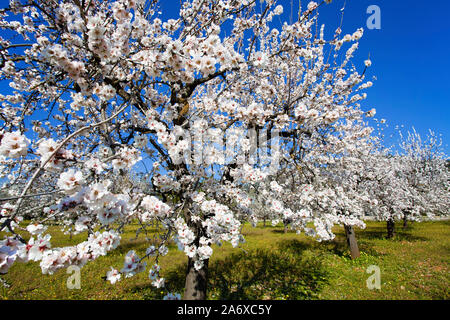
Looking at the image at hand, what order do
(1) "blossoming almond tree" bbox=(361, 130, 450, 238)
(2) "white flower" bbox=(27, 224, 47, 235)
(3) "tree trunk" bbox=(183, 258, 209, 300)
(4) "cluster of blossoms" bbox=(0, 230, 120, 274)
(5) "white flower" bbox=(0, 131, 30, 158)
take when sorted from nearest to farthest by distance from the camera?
(4) "cluster of blossoms" bbox=(0, 230, 120, 274)
(5) "white flower" bbox=(0, 131, 30, 158)
(2) "white flower" bbox=(27, 224, 47, 235)
(3) "tree trunk" bbox=(183, 258, 209, 300)
(1) "blossoming almond tree" bbox=(361, 130, 450, 238)

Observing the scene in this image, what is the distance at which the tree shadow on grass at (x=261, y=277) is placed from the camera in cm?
613

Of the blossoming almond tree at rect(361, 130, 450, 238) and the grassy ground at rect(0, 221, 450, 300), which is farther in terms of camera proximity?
the blossoming almond tree at rect(361, 130, 450, 238)

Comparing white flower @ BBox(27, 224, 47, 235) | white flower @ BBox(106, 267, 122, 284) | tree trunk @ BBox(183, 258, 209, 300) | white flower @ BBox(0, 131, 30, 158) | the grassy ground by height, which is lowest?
the grassy ground

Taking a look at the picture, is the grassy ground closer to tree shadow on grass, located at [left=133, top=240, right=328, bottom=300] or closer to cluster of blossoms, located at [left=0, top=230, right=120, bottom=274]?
tree shadow on grass, located at [left=133, top=240, right=328, bottom=300]

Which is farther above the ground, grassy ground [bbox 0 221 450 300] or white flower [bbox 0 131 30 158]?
white flower [bbox 0 131 30 158]

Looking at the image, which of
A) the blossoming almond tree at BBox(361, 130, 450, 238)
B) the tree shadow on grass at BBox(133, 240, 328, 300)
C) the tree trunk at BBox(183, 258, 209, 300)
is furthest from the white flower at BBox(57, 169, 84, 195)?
the blossoming almond tree at BBox(361, 130, 450, 238)

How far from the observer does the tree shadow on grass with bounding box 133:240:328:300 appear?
6.13m

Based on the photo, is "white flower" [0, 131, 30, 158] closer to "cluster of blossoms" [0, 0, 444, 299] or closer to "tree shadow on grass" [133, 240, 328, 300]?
"cluster of blossoms" [0, 0, 444, 299]

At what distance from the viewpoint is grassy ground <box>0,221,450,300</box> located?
6199mm

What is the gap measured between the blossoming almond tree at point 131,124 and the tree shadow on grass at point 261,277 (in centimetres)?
308

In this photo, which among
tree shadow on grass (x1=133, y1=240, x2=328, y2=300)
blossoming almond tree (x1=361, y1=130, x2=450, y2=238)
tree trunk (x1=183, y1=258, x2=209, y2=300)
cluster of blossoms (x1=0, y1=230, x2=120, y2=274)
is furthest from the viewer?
blossoming almond tree (x1=361, y1=130, x2=450, y2=238)

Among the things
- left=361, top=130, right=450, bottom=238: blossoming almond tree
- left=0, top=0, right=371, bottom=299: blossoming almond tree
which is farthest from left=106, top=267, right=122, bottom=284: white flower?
left=361, top=130, right=450, bottom=238: blossoming almond tree
